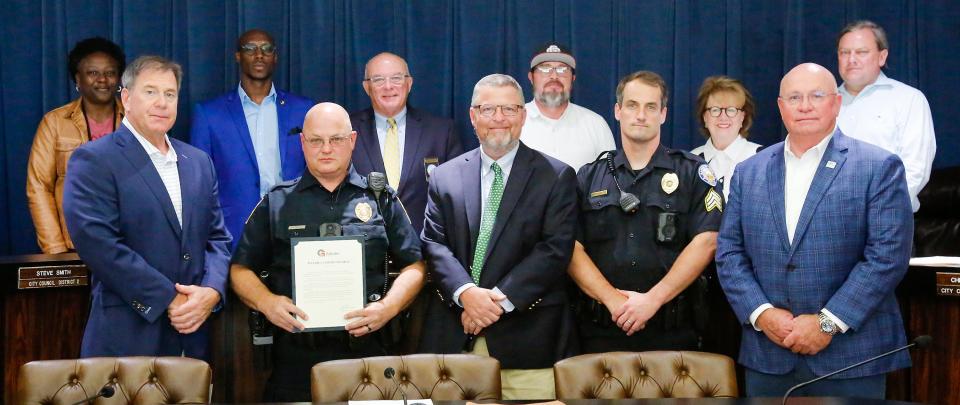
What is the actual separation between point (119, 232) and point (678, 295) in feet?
7.11

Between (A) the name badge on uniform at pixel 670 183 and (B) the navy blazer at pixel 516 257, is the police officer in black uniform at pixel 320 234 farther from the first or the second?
(A) the name badge on uniform at pixel 670 183

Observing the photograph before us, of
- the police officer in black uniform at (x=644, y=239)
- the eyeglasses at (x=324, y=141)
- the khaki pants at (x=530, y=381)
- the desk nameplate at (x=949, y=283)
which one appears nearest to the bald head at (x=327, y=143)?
the eyeglasses at (x=324, y=141)

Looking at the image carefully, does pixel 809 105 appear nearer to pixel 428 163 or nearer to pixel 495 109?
pixel 495 109

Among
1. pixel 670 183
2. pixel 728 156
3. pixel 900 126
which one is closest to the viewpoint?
pixel 670 183

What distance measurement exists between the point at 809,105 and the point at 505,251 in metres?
1.26

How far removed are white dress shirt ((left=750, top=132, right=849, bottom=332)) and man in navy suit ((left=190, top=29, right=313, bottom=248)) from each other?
252 centimetres

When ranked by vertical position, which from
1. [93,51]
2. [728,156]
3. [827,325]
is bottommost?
[827,325]

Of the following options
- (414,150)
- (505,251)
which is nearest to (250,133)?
(414,150)

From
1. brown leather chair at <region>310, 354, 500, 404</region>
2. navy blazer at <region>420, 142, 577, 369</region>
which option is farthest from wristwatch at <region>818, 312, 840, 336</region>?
brown leather chair at <region>310, 354, 500, 404</region>

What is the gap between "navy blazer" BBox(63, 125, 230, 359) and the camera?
375cm

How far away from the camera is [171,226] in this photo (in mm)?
3879

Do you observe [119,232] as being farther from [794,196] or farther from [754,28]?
[754,28]

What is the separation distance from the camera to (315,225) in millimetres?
3908

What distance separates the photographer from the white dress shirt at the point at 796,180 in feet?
12.4
